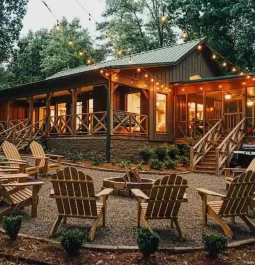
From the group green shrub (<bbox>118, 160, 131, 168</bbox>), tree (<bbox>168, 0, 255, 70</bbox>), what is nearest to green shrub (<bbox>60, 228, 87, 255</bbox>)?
green shrub (<bbox>118, 160, 131, 168</bbox>)

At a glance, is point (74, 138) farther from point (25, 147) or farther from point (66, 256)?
point (66, 256)

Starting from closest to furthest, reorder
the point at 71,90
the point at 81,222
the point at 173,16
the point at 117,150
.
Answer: the point at 81,222
the point at 117,150
the point at 71,90
the point at 173,16

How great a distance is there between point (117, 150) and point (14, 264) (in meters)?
9.16

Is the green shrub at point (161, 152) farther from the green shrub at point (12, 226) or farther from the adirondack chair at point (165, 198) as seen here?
the green shrub at point (12, 226)

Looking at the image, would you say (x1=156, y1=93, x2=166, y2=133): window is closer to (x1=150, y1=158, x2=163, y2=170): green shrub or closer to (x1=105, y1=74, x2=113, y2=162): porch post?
(x1=105, y1=74, x2=113, y2=162): porch post

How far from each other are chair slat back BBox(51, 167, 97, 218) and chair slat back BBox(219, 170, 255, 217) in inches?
71.2

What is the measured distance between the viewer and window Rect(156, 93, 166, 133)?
50.2 feet

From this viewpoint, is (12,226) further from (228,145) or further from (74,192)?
(228,145)

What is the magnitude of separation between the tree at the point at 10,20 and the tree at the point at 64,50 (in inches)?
129


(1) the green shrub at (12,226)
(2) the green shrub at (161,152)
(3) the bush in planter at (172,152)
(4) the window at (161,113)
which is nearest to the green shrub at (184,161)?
(3) the bush in planter at (172,152)

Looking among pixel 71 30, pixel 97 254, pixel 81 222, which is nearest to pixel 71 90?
pixel 81 222

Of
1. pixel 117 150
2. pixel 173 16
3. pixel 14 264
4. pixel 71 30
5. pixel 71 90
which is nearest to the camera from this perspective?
pixel 14 264

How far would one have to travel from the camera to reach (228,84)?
1424cm

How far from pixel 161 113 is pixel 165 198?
449 inches
